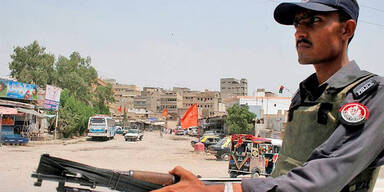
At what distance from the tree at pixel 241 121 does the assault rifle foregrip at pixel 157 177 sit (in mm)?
45189

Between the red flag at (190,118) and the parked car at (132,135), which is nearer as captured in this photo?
the red flag at (190,118)

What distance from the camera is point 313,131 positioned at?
4.05ft

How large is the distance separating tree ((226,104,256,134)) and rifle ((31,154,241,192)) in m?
45.2

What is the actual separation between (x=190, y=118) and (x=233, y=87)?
99040 mm

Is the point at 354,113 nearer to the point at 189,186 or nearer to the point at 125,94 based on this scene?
the point at 189,186

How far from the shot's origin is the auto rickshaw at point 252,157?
13.0 metres

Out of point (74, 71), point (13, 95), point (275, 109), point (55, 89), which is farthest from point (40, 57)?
point (275, 109)

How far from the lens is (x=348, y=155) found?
38.6 inches

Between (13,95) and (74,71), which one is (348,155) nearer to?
(13,95)

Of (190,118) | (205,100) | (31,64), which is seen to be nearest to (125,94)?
(205,100)

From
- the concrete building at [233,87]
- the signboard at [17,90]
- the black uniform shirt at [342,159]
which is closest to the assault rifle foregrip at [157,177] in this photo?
the black uniform shirt at [342,159]

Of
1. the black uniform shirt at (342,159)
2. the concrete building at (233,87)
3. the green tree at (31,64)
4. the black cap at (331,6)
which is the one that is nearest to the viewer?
the black uniform shirt at (342,159)

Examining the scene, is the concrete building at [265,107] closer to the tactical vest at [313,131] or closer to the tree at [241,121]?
the tree at [241,121]

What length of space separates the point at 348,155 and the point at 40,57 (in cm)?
4798
